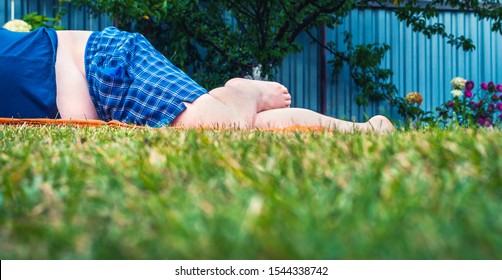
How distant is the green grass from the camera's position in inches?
23.0

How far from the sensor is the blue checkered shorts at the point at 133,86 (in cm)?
281

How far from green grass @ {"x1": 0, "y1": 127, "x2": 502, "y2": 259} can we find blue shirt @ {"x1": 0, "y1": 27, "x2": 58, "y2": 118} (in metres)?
1.67

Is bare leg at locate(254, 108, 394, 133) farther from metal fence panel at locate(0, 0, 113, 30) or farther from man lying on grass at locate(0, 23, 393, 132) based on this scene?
metal fence panel at locate(0, 0, 113, 30)

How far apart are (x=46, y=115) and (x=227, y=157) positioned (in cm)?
197

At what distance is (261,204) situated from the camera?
669 millimetres

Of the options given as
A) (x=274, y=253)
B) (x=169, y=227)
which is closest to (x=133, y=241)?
(x=169, y=227)

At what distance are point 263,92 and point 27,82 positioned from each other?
1.01 metres

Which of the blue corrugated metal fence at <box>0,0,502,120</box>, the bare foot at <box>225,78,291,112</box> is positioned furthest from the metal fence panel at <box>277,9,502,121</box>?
the bare foot at <box>225,78,291,112</box>

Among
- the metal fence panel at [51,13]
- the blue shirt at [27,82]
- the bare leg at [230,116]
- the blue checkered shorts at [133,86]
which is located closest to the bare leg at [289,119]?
the bare leg at [230,116]

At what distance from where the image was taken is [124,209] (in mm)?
746

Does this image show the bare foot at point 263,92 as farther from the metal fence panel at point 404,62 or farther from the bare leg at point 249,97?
the metal fence panel at point 404,62

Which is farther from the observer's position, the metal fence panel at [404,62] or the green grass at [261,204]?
the metal fence panel at [404,62]
